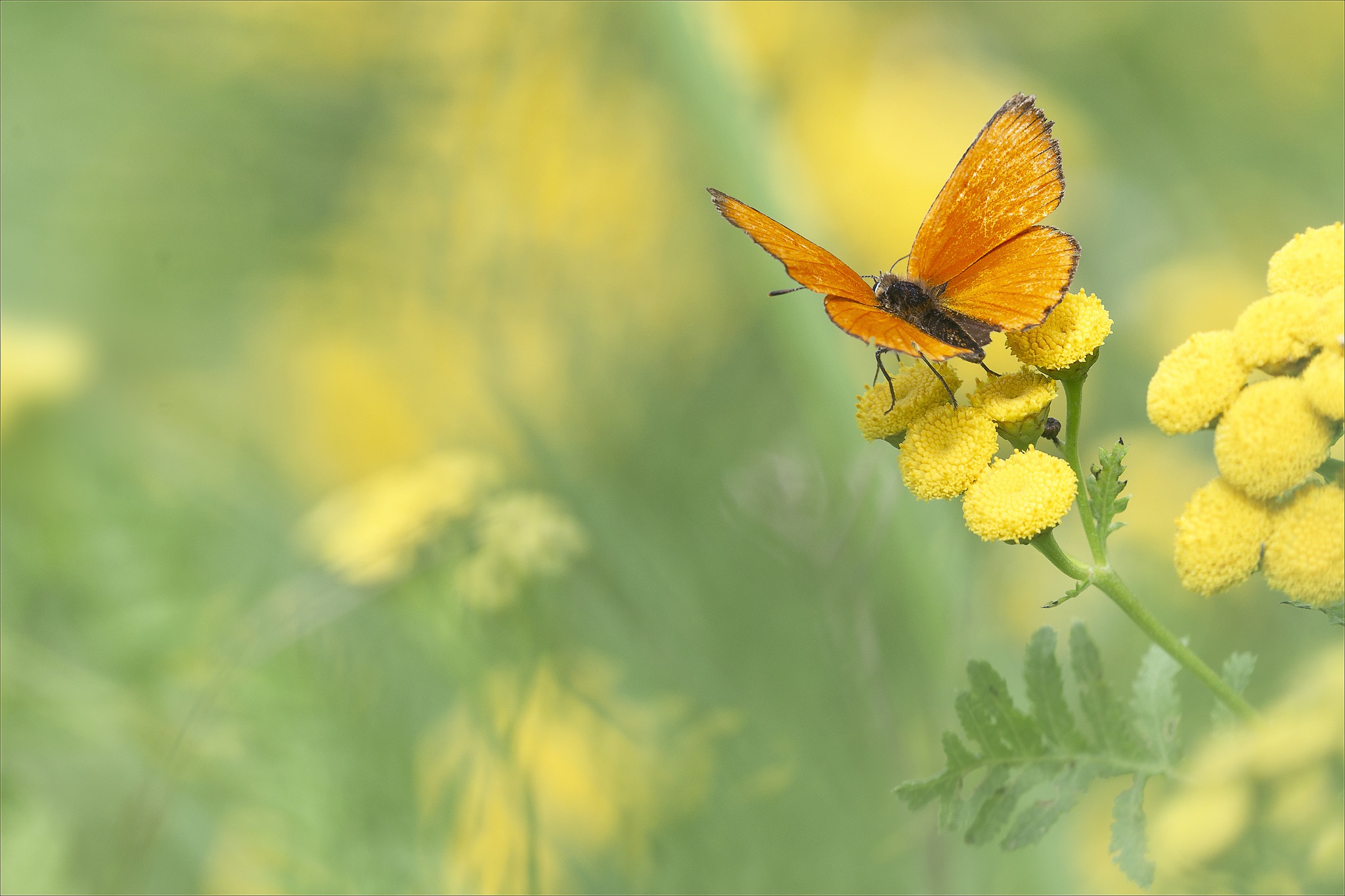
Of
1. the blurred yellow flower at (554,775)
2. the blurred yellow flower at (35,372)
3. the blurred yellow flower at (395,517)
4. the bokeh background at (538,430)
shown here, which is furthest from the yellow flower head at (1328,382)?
the blurred yellow flower at (35,372)

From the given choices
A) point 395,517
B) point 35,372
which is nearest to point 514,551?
point 395,517

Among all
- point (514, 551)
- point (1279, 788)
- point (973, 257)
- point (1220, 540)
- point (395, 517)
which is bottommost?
point (1279, 788)

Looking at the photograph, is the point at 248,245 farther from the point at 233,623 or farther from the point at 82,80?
the point at 233,623

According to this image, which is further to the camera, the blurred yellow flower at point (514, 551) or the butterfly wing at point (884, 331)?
the blurred yellow flower at point (514, 551)

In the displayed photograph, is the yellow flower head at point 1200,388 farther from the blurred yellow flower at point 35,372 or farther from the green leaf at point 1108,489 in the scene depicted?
the blurred yellow flower at point 35,372

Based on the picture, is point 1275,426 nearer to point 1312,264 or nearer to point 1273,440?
point 1273,440

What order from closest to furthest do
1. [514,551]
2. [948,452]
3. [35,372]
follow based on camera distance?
[948,452], [514,551], [35,372]
